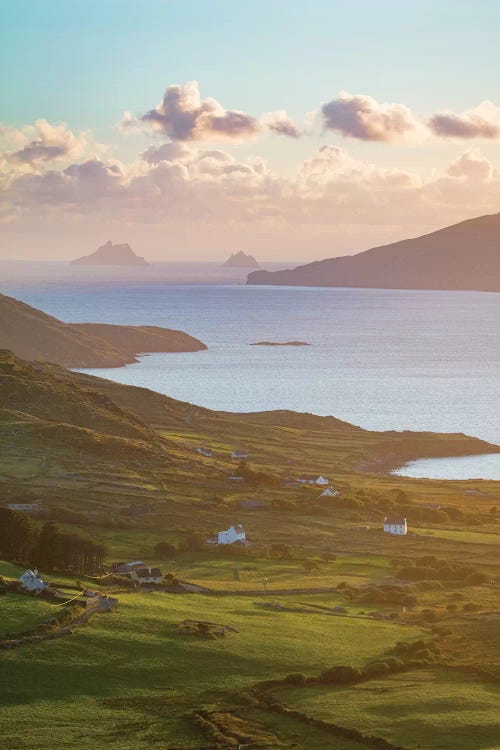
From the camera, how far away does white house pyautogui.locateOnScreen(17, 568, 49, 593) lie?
203ft

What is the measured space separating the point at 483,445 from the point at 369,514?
67088 millimetres

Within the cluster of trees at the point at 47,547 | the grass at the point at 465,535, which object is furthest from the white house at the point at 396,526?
the cluster of trees at the point at 47,547

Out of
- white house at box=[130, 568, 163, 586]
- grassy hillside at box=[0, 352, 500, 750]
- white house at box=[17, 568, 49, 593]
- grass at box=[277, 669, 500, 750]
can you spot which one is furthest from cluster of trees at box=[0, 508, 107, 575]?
grass at box=[277, 669, 500, 750]

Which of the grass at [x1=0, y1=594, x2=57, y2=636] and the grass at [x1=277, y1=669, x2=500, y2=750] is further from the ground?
the grass at [x1=0, y1=594, x2=57, y2=636]

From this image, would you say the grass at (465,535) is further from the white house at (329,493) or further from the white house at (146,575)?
the white house at (146,575)

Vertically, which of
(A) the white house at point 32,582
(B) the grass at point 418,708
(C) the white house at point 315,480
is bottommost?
(B) the grass at point 418,708

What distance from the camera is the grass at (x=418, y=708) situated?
45.6m

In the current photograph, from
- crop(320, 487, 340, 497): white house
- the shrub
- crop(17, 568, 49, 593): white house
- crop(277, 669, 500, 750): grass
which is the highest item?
crop(320, 487, 340, 497): white house

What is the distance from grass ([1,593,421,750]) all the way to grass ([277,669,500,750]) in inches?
129

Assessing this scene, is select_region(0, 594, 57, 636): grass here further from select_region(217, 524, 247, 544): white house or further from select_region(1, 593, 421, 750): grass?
select_region(217, 524, 247, 544): white house

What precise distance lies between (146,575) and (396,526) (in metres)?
33.1

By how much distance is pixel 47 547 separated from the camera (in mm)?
73188

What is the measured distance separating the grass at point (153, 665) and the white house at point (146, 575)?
5073 mm

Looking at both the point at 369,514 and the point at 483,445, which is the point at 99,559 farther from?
the point at 483,445
